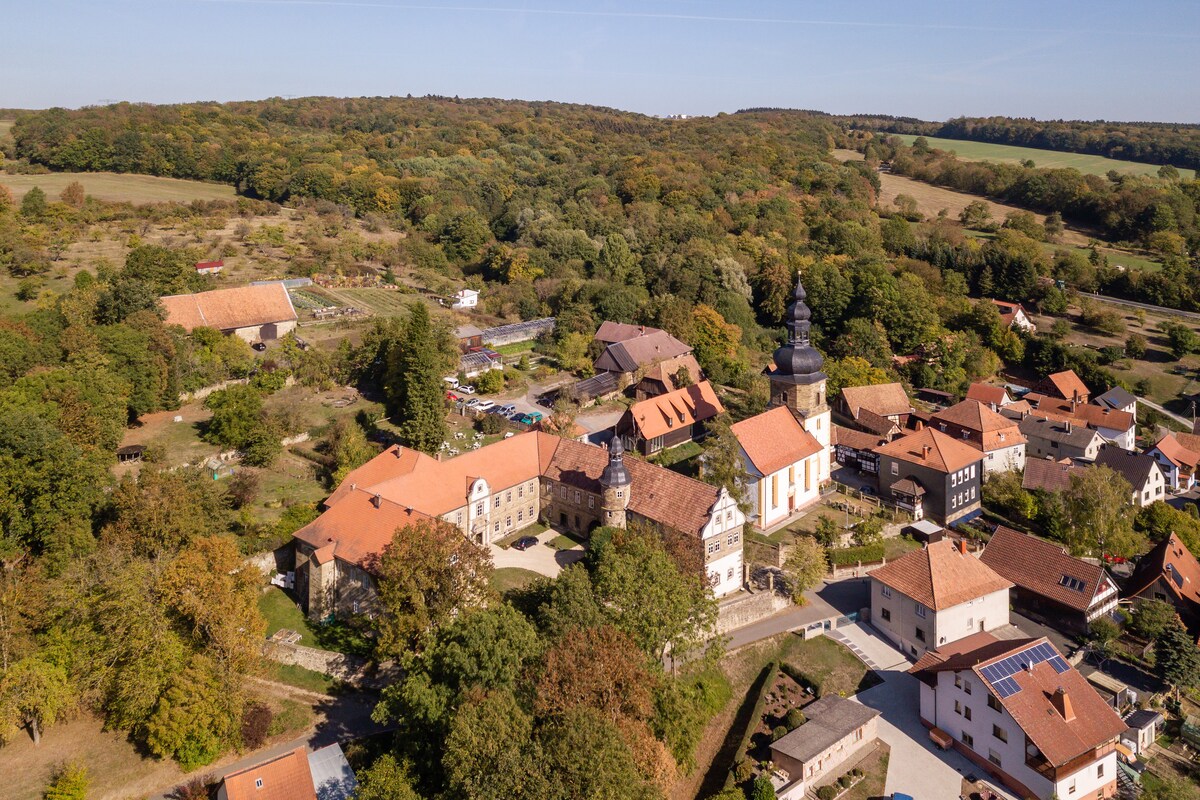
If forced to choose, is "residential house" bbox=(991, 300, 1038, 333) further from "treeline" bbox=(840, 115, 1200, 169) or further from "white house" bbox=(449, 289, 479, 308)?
"treeline" bbox=(840, 115, 1200, 169)

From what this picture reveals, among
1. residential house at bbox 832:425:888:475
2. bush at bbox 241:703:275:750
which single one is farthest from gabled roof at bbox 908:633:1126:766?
bush at bbox 241:703:275:750

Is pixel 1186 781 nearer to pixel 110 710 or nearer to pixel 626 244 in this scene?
pixel 110 710

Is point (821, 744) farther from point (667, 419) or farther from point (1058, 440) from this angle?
point (1058, 440)

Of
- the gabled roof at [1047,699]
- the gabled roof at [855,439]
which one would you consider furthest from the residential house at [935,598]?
the gabled roof at [855,439]

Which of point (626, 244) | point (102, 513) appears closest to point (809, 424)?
point (102, 513)

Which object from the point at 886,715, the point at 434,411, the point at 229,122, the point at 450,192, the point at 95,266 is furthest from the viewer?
the point at 229,122

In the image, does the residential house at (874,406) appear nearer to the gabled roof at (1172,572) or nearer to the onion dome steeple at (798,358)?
the onion dome steeple at (798,358)
